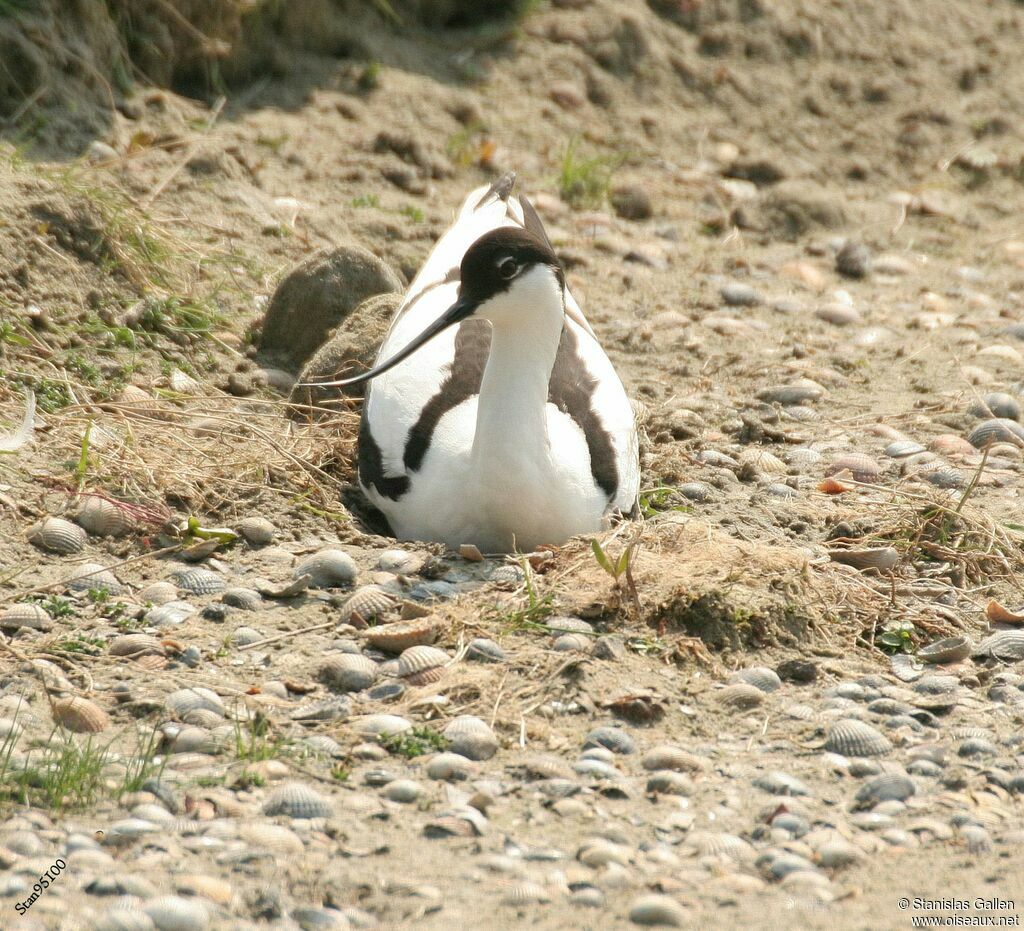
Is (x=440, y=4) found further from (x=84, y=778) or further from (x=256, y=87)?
(x=84, y=778)

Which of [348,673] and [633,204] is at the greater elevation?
[633,204]

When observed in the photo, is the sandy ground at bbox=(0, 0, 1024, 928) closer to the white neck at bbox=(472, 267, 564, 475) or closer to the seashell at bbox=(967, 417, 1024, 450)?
the seashell at bbox=(967, 417, 1024, 450)

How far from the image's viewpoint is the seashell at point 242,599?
4.16 metres

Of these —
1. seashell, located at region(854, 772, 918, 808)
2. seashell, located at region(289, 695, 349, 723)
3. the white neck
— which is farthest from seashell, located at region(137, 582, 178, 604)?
seashell, located at region(854, 772, 918, 808)

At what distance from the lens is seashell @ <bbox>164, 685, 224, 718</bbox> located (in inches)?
139

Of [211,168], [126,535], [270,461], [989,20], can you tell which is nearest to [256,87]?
[211,168]

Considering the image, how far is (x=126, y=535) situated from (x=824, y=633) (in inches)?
81.0

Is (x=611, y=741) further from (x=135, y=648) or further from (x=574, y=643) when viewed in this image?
(x=135, y=648)

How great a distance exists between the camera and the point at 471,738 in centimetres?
348

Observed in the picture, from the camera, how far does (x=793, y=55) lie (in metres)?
9.51

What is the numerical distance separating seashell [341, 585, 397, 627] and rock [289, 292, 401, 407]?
1.38 meters

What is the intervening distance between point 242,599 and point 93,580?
0.42 m

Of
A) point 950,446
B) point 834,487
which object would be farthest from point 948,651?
point 950,446

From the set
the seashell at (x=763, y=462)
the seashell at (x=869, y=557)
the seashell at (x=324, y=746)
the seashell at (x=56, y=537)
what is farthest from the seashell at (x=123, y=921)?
A: the seashell at (x=763, y=462)
